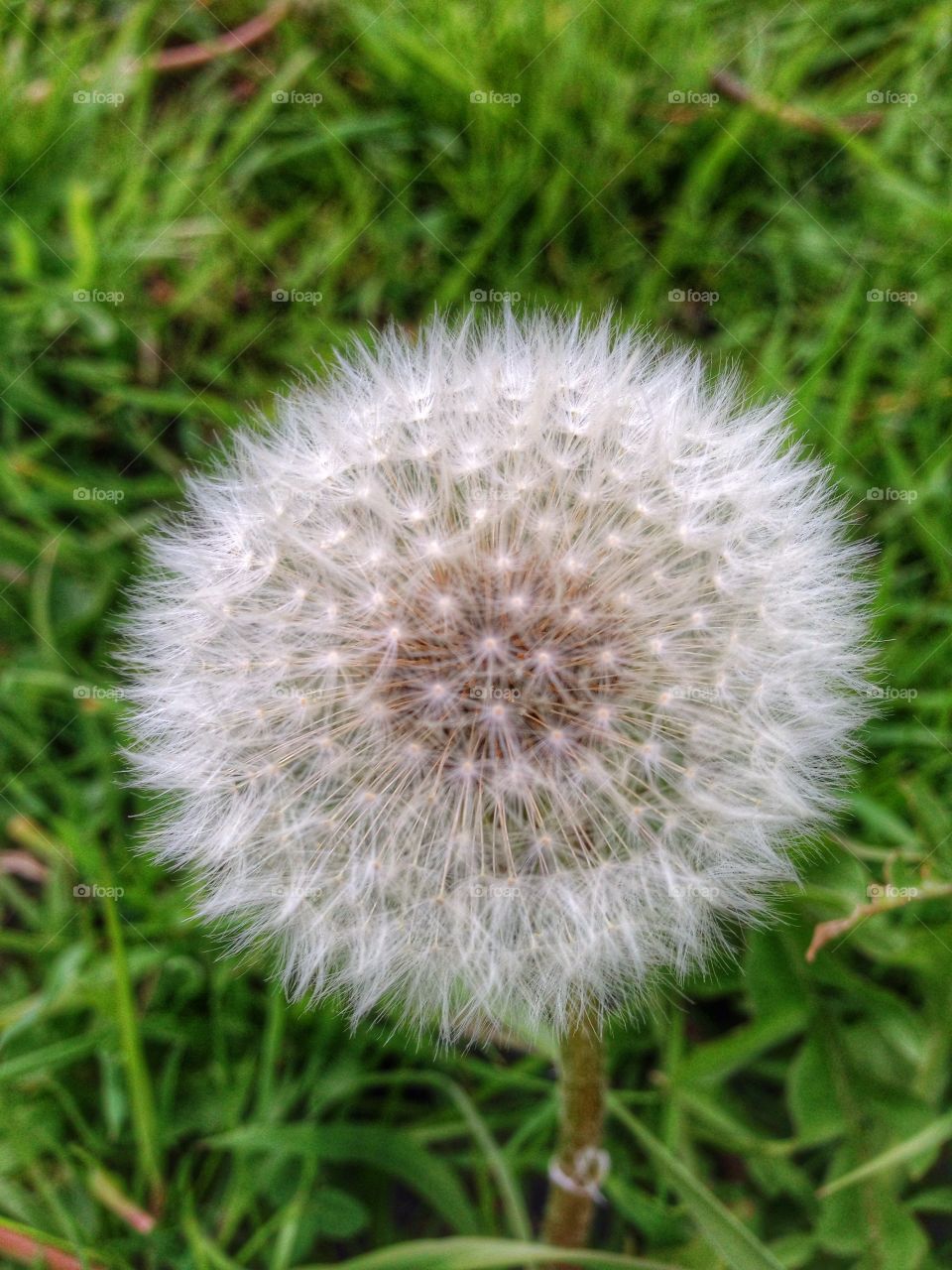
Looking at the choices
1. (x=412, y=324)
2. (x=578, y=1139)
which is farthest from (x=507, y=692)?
(x=412, y=324)

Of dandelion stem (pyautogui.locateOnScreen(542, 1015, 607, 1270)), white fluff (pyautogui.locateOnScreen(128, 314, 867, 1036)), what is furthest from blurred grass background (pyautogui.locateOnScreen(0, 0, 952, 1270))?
white fluff (pyautogui.locateOnScreen(128, 314, 867, 1036))

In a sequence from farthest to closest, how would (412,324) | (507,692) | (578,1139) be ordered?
(412,324), (578,1139), (507,692)

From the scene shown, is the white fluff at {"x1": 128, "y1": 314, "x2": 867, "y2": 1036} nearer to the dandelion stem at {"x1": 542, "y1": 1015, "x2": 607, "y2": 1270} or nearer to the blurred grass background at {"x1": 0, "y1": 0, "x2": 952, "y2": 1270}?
the dandelion stem at {"x1": 542, "y1": 1015, "x2": 607, "y2": 1270}

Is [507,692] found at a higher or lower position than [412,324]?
lower

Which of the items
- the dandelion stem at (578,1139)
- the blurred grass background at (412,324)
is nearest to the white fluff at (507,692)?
the dandelion stem at (578,1139)

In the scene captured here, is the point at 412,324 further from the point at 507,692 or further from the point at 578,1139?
the point at 578,1139

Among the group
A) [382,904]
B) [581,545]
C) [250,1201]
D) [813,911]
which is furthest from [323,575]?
[250,1201]
